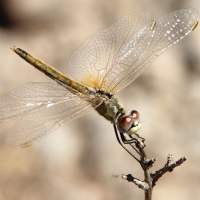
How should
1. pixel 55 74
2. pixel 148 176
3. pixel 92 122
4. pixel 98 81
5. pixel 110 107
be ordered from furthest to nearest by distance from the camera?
pixel 92 122 < pixel 55 74 < pixel 98 81 < pixel 110 107 < pixel 148 176

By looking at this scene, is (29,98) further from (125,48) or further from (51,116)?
(125,48)

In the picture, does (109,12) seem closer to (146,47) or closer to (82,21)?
(82,21)

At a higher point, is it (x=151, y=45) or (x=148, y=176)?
(x=151, y=45)

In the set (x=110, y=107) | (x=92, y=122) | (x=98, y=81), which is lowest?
(x=110, y=107)

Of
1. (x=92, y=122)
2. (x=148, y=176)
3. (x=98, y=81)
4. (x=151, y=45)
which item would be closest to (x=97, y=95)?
(x=98, y=81)

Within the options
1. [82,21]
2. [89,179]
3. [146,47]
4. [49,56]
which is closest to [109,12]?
[82,21]

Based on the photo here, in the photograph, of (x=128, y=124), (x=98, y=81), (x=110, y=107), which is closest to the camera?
(x=128, y=124)
